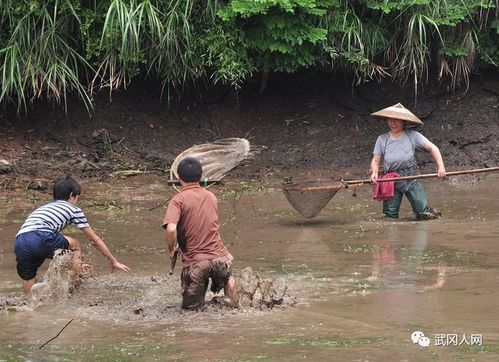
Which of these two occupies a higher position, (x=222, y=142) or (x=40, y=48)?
(x=40, y=48)

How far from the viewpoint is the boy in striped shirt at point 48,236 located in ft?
21.9

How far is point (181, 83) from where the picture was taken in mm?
13078

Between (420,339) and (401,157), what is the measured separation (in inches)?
186

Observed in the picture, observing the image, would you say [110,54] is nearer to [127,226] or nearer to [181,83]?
[181,83]

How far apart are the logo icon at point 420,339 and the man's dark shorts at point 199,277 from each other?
1.44m

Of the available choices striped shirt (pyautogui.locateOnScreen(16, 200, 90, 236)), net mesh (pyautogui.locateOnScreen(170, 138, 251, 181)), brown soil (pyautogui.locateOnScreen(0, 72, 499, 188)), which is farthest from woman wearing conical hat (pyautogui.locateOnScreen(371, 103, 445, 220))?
striped shirt (pyautogui.locateOnScreen(16, 200, 90, 236))

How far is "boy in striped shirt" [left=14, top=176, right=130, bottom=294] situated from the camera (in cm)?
668

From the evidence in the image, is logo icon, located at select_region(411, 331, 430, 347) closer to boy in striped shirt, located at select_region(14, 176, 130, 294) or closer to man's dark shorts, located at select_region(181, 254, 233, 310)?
man's dark shorts, located at select_region(181, 254, 233, 310)

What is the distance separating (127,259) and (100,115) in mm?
5367

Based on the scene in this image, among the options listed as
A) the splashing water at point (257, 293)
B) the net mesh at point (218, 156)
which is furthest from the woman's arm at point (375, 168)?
the splashing water at point (257, 293)

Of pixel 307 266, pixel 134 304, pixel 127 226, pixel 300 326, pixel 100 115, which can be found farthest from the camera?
pixel 100 115

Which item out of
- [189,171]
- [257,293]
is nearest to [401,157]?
[257,293]

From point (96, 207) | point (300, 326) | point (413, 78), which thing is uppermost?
point (413, 78)

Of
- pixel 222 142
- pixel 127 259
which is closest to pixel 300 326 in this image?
pixel 127 259
